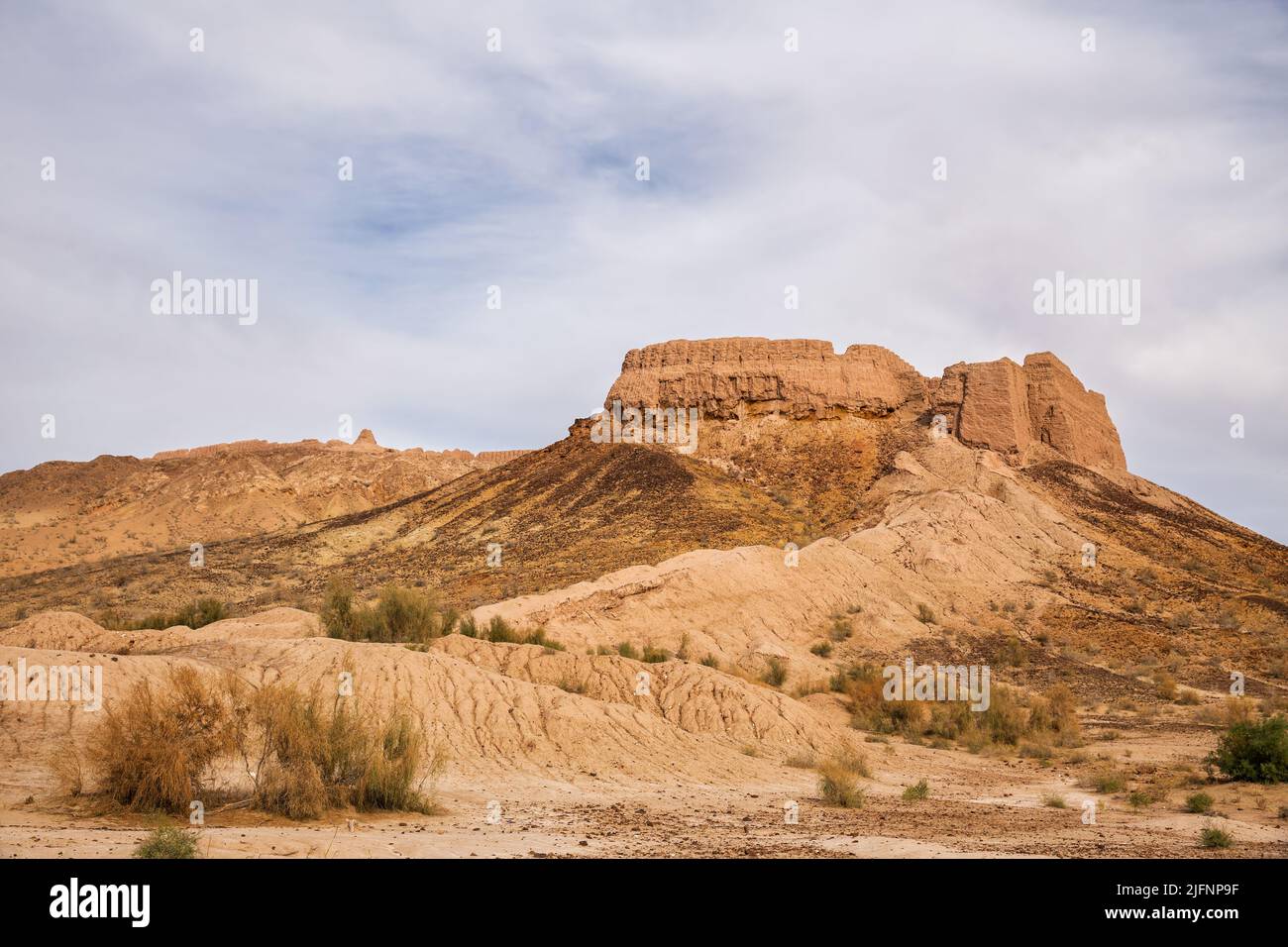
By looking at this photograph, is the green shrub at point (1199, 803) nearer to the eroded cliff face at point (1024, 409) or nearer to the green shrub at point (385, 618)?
the green shrub at point (385, 618)

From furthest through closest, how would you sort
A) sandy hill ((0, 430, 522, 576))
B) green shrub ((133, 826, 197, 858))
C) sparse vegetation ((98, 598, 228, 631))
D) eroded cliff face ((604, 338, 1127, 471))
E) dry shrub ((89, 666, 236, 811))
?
sandy hill ((0, 430, 522, 576))
eroded cliff face ((604, 338, 1127, 471))
sparse vegetation ((98, 598, 228, 631))
dry shrub ((89, 666, 236, 811))
green shrub ((133, 826, 197, 858))

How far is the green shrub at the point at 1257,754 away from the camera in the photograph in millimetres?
15602

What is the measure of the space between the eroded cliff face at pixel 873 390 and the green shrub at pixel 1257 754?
39.5 metres

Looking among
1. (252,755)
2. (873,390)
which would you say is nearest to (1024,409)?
(873,390)

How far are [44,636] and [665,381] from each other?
46.1m

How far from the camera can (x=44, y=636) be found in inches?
849

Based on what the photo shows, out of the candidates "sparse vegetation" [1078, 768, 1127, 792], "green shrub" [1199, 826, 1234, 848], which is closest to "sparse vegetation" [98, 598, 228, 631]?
"sparse vegetation" [1078, 768, 1127, 792]

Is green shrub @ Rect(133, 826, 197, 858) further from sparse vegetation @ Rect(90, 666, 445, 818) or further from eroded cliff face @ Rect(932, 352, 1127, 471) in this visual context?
eroded cliff face @ Rect(932, 352, 1127, 471)

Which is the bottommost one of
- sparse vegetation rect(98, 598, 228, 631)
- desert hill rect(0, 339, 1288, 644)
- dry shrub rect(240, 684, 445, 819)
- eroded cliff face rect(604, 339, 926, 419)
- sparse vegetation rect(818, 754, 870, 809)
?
sparse vegetation rect(818, 754, 870, 809)

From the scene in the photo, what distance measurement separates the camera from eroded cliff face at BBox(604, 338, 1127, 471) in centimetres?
5606

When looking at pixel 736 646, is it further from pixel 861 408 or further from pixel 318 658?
pixel 861 408

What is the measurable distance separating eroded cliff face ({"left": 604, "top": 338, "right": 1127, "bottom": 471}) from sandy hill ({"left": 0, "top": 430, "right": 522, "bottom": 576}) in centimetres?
2942

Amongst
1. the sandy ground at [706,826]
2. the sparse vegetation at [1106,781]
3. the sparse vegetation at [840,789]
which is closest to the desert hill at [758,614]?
the sandy ground at [706,826]

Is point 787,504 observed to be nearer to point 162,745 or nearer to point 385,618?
point 385,618
